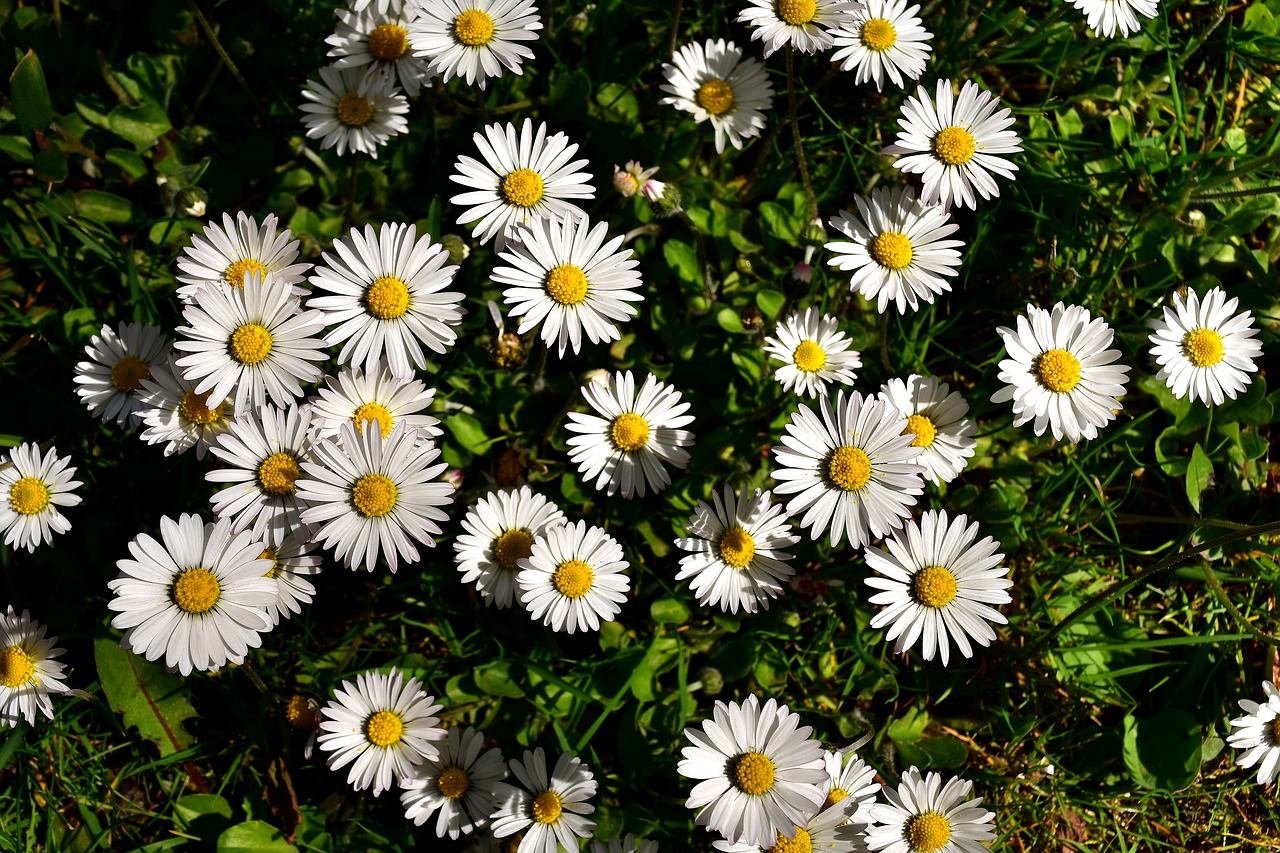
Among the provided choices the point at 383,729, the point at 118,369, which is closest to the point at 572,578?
the point at 383,729

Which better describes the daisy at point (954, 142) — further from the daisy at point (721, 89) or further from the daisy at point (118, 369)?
the daisy at point (118, 369)

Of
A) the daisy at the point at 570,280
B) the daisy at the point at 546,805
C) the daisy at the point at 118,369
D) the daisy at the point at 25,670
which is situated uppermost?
the daisy at the point at 570,280

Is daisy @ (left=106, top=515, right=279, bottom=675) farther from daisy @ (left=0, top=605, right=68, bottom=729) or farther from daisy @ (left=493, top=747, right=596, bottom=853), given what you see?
daisy @ (left=493, top=747, right=596, bottom=853)

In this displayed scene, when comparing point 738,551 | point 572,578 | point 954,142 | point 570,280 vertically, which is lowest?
point 572,578

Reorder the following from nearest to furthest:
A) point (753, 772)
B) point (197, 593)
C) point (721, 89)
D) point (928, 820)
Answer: point (197, 593)
point (753, 772)
point (928, 820)
point (721, 89)

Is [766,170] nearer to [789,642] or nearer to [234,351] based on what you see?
[789,642]

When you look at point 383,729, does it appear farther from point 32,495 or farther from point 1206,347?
point 1206,347

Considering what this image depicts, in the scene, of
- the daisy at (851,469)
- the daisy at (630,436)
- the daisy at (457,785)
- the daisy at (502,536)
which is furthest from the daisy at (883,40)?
the daisy at (457,785)

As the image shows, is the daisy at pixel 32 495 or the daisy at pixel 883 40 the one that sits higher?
the daisy at pixel 883 40
